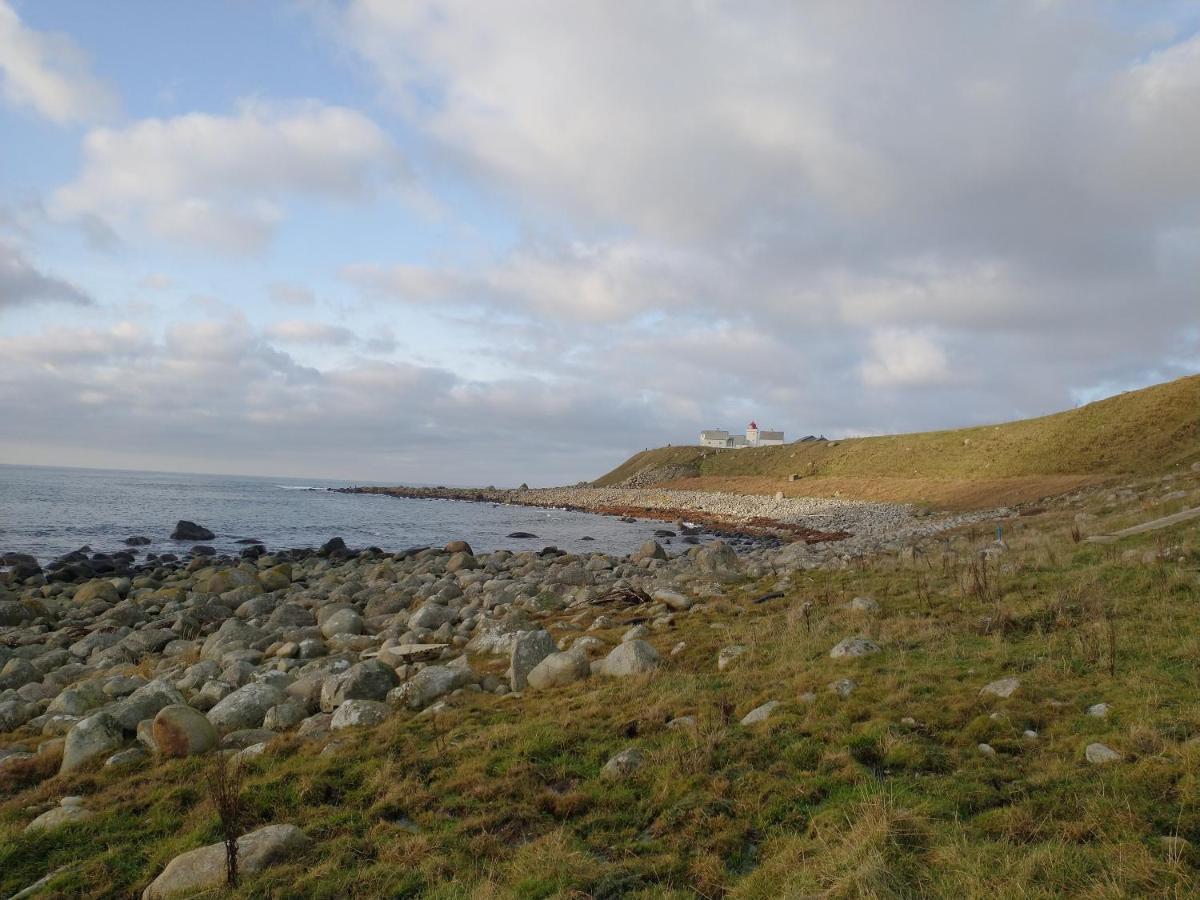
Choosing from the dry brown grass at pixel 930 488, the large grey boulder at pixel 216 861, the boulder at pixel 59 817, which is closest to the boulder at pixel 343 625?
the boulder at pixel 59 817

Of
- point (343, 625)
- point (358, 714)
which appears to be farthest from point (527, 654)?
point (343, 625)

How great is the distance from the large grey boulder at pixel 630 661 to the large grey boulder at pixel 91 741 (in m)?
6.23

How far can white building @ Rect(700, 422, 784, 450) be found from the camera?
128m

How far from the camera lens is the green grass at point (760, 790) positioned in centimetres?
443

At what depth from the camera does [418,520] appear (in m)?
64.9

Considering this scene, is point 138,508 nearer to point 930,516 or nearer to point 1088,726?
point 930,516

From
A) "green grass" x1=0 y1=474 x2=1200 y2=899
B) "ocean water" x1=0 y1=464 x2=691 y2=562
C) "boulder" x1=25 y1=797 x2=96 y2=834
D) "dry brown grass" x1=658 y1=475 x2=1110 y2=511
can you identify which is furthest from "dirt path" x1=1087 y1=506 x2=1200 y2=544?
"ocean water" x1=0 y1=464 x2=691 y2=562

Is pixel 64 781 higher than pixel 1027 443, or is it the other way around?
pixel 1027 443

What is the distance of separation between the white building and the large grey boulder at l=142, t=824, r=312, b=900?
401 feet

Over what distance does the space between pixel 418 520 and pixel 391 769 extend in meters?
60.5

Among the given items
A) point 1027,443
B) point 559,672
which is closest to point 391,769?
point 559,672

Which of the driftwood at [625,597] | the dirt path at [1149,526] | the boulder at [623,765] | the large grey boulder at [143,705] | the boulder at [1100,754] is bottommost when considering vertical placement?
the large grey boulder at [143,705]

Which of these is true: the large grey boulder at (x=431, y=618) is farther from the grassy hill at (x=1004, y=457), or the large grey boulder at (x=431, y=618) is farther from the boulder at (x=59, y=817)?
the grassy hill at (x=1004, y=457)

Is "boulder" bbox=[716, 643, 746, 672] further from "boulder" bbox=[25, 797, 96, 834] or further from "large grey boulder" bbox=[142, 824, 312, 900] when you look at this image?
"boulder" bbox=[25, 797, 96, 834]
